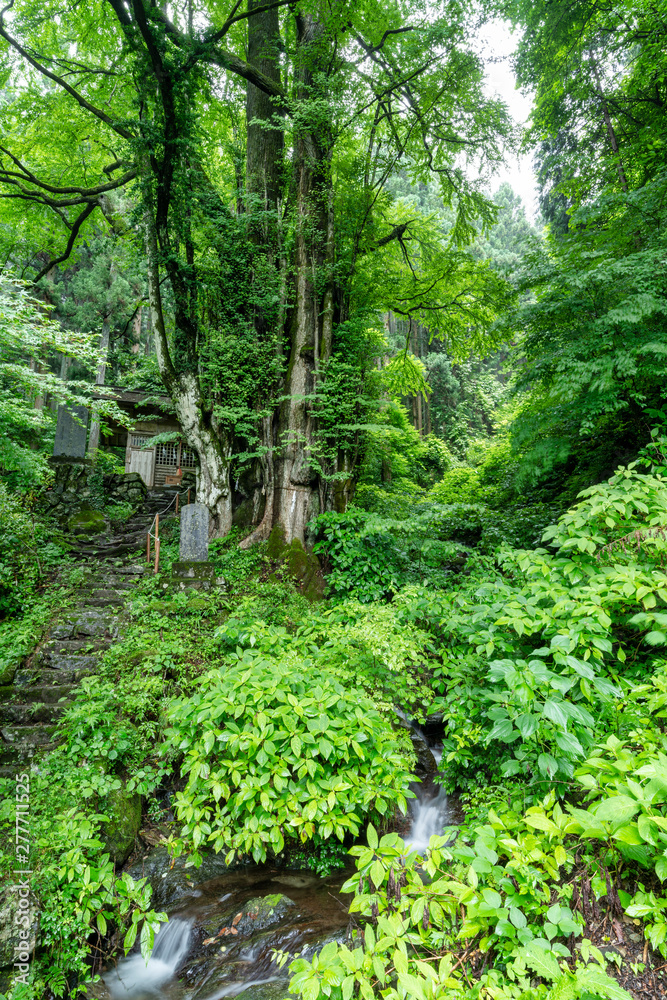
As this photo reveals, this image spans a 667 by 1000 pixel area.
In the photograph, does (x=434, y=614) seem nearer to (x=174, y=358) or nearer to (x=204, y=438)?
(x=204, y=438)

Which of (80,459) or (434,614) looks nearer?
(434,614)

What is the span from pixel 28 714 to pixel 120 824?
1.71 m

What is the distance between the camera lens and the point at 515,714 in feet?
9.06

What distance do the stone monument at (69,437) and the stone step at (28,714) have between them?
25.7 feet

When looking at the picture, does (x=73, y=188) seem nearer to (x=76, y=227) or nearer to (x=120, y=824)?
(x=76, y=227)

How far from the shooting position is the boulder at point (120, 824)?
376 centimetres

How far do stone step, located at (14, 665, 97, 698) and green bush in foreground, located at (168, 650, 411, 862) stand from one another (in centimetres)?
222

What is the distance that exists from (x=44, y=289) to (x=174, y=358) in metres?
13.0

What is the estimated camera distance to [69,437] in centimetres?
1136

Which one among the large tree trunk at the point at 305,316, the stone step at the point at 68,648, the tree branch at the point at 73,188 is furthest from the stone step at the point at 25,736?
the tree branch at the point at 73,188

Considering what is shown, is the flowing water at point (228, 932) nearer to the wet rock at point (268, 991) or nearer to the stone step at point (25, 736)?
the wet rock at point (268, 991)

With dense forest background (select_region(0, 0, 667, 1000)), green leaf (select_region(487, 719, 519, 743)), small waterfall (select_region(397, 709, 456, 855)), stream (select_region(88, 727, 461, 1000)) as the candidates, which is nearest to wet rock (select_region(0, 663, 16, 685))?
dense forest background (select_region(0, 0, 667, 1000))

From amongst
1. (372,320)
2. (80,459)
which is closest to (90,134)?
(80,459)

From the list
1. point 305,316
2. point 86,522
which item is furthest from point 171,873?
point 305,316
